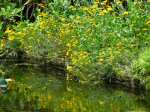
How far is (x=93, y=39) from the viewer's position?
1268 centimetres

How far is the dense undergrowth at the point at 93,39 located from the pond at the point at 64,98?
1.50ft

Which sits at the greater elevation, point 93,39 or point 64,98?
point 93,39

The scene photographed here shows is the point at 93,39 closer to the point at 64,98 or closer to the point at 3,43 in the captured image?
the point at 64,98

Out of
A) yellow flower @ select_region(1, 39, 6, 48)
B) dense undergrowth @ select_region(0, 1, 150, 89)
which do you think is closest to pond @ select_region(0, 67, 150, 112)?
dense undergrowth @ select_region(0, 1, 150, 89)

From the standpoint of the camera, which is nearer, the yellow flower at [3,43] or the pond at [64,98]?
the pond at [64,98]

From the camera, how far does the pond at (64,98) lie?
9.81 m

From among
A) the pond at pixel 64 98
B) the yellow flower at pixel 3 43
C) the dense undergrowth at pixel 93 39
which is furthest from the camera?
the yellow flower at pixel 3 43

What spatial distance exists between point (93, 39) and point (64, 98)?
2325mm

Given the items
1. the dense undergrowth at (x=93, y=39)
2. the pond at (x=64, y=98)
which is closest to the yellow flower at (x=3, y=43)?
the dense undergrowth at (x=93, y=39)

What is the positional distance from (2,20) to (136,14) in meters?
6.73

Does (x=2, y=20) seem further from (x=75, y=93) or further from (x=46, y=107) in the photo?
(x=46, y=107)

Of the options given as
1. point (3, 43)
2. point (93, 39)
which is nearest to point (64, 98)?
point (93, 39)

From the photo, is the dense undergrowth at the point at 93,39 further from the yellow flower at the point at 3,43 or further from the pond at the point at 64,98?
the pond at the point at 64,98

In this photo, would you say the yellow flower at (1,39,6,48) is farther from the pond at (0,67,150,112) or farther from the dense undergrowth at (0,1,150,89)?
the pond at (0,67,150,112)
